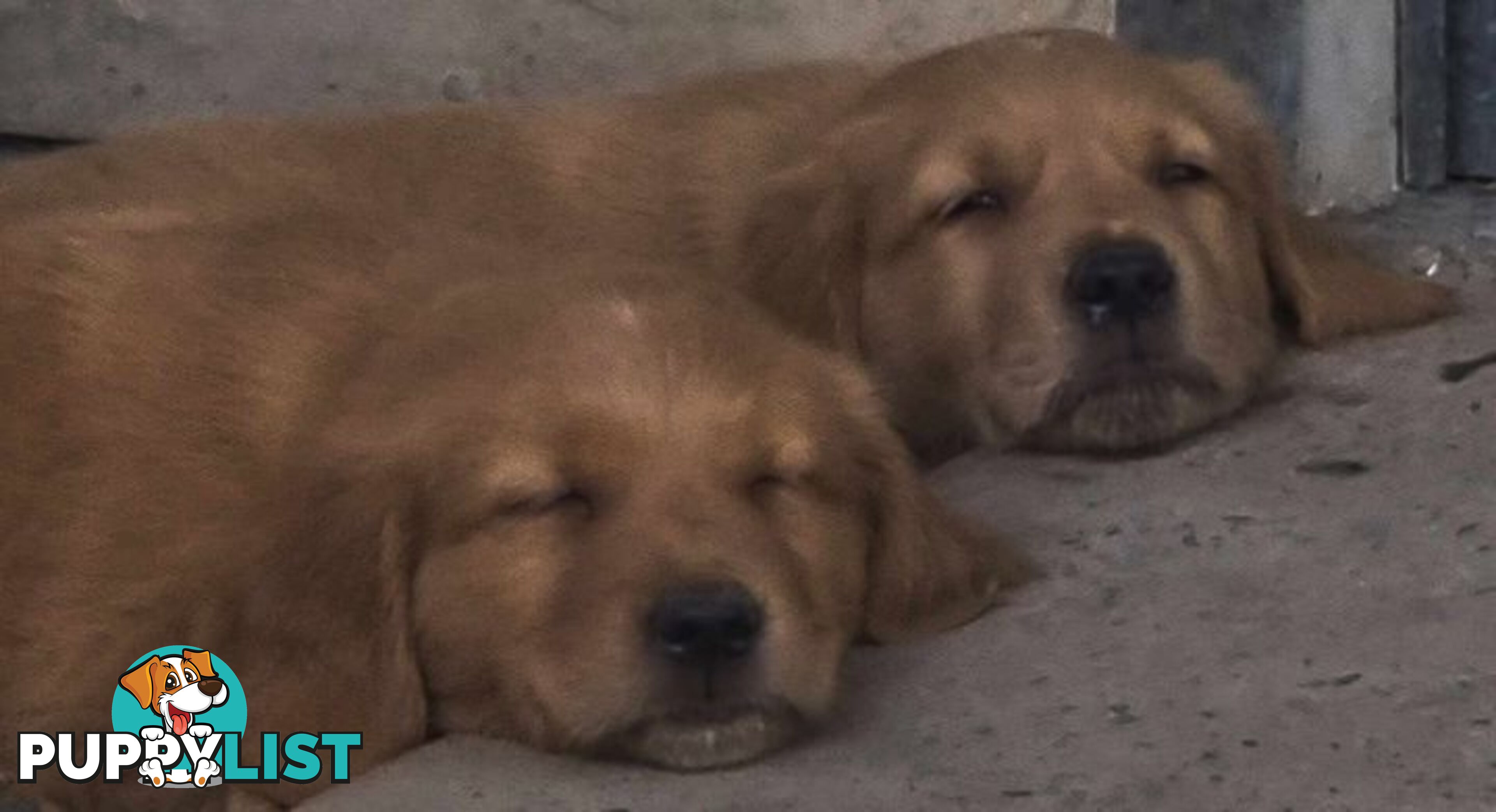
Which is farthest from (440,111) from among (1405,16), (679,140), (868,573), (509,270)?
(1405,16)

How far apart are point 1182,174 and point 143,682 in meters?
2.10

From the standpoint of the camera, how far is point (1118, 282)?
14.5 feet

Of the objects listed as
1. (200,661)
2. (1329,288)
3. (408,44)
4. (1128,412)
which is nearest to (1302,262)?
(1329,288)

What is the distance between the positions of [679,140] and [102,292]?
4.72ft

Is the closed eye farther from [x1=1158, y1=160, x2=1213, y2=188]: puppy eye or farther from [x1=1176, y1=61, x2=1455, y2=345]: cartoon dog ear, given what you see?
[x1=1176, y1=61, x2=1455, y2=345]: cartoon dog ear

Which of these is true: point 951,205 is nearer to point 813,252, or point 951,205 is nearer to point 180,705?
point 813,252

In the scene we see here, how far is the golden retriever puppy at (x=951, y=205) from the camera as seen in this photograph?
14.8ft

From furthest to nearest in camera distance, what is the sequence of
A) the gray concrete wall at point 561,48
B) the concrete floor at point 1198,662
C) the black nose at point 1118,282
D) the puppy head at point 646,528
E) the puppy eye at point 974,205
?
the gray concrete wall at point 561,48 < the puppy eye at point 974,205 < the black nose at point 1118,282 < the puppy head at point 646,528 < the concrete floor at point 1198,662

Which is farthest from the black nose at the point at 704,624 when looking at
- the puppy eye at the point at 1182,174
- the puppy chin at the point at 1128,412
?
the puppy eye at the point at 1182,174

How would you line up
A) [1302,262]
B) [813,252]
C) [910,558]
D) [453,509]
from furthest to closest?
[1302,262] < [813,252] < [910,558] < [453,509]

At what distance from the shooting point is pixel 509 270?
418 cm

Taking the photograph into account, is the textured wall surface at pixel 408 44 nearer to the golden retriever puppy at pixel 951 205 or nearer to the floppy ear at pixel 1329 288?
the golden retriever puppy at pixel 951 205

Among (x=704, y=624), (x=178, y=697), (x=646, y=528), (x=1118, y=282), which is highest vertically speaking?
(x=1118, y=282)

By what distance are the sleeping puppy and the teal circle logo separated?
25 millimetres
